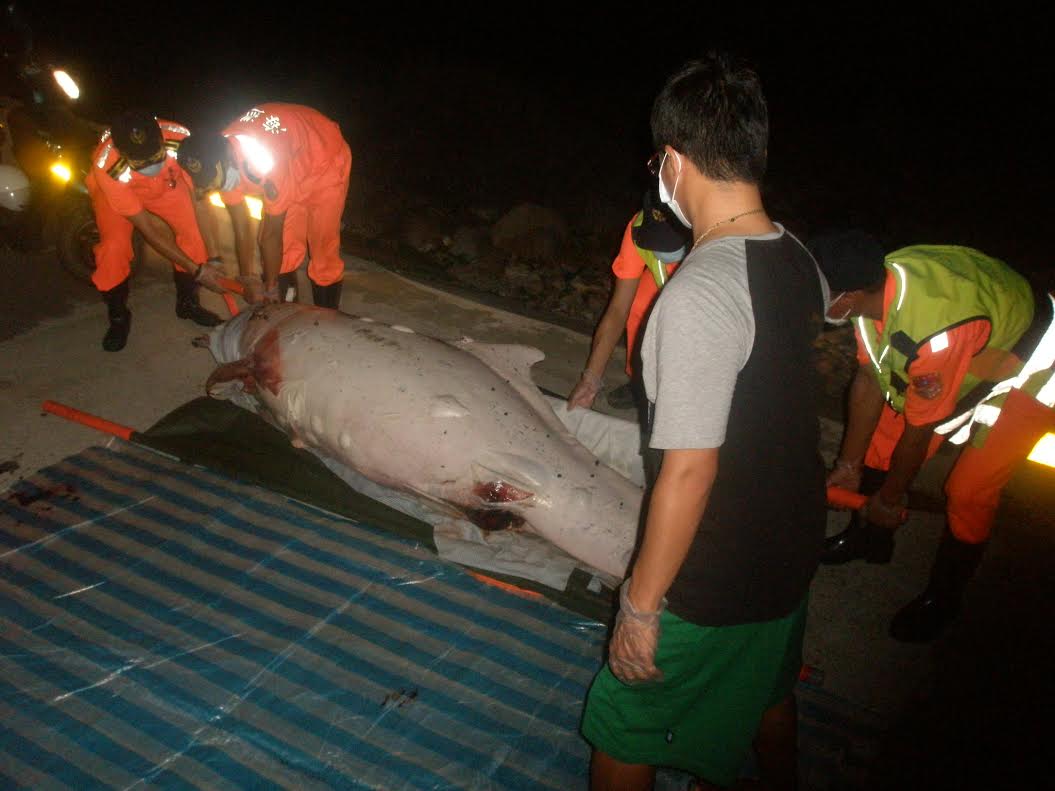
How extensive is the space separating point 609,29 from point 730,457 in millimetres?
14426

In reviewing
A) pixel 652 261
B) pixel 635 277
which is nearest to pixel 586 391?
pixel 635 277

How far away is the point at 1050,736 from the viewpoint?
2516 mm

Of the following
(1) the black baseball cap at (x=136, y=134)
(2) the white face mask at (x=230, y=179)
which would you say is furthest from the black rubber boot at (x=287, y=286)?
(1) the black baseball cap at (x=136, y=134)

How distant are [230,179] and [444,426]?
198 cm

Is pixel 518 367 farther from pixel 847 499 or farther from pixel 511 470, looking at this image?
pixel 847 499

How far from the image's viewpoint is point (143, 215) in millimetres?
3830

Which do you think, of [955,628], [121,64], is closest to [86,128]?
[955,628]

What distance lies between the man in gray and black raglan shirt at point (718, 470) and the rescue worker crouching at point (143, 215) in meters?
3.20

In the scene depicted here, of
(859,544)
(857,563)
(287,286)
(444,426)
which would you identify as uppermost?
(444,426)

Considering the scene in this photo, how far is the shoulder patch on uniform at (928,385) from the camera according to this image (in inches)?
87.6

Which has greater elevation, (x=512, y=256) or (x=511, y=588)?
(x=512, y=256)

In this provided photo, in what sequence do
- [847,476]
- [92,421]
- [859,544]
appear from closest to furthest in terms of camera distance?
1. [847,476]
2. [859,544]
3. [92,421]

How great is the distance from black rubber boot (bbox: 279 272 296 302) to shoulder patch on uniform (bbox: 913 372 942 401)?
11.8ft

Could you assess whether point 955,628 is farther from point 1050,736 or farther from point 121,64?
point 121,64
